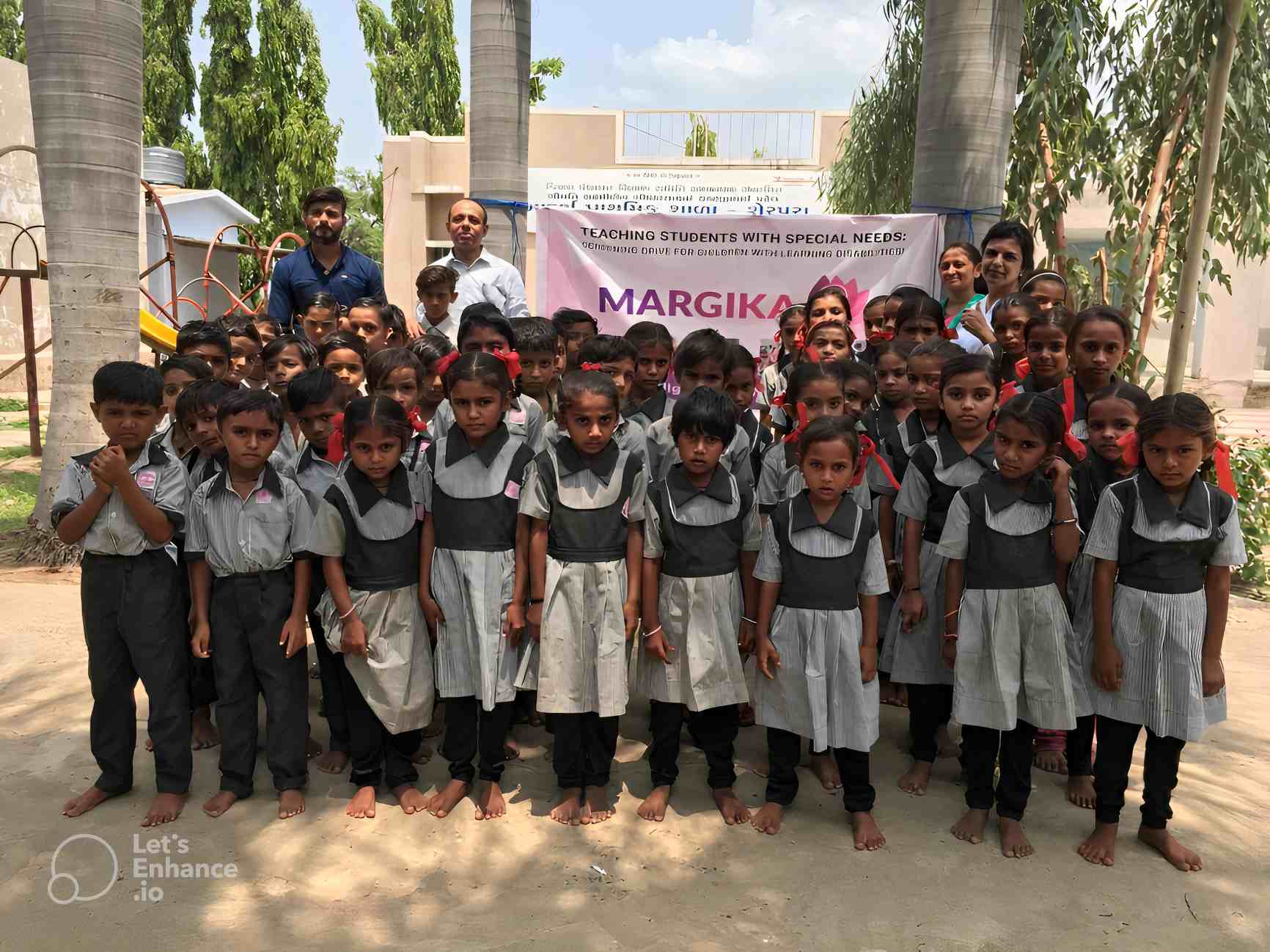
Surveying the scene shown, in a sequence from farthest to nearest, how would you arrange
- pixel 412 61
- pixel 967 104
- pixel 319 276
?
pixel 412 61 → pixel 967 104 → pixel 319 276

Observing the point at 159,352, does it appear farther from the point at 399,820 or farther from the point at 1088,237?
the point at 1088,237

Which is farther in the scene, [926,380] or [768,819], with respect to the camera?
[926,380]

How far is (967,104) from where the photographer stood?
511 cm

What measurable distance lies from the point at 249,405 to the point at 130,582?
0.67 metres

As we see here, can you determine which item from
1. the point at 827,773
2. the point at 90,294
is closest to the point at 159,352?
the point at 90,294

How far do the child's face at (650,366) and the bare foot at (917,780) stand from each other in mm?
1730

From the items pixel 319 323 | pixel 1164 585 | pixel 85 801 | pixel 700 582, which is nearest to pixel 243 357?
pixel 319 323

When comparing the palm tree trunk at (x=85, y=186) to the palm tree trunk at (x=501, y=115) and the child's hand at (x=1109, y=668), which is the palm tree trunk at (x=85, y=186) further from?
the child's hand at (x=1109, y=668)

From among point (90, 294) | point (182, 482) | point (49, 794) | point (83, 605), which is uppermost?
point (90, 294)

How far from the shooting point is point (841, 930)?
8.30 feet

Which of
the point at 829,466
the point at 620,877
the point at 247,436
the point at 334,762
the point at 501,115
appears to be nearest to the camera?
the point at 620,877

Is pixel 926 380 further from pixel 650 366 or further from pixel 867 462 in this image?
pixel 650 366

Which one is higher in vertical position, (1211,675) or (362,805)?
(1211,675)

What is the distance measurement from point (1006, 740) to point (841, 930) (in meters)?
0.88
